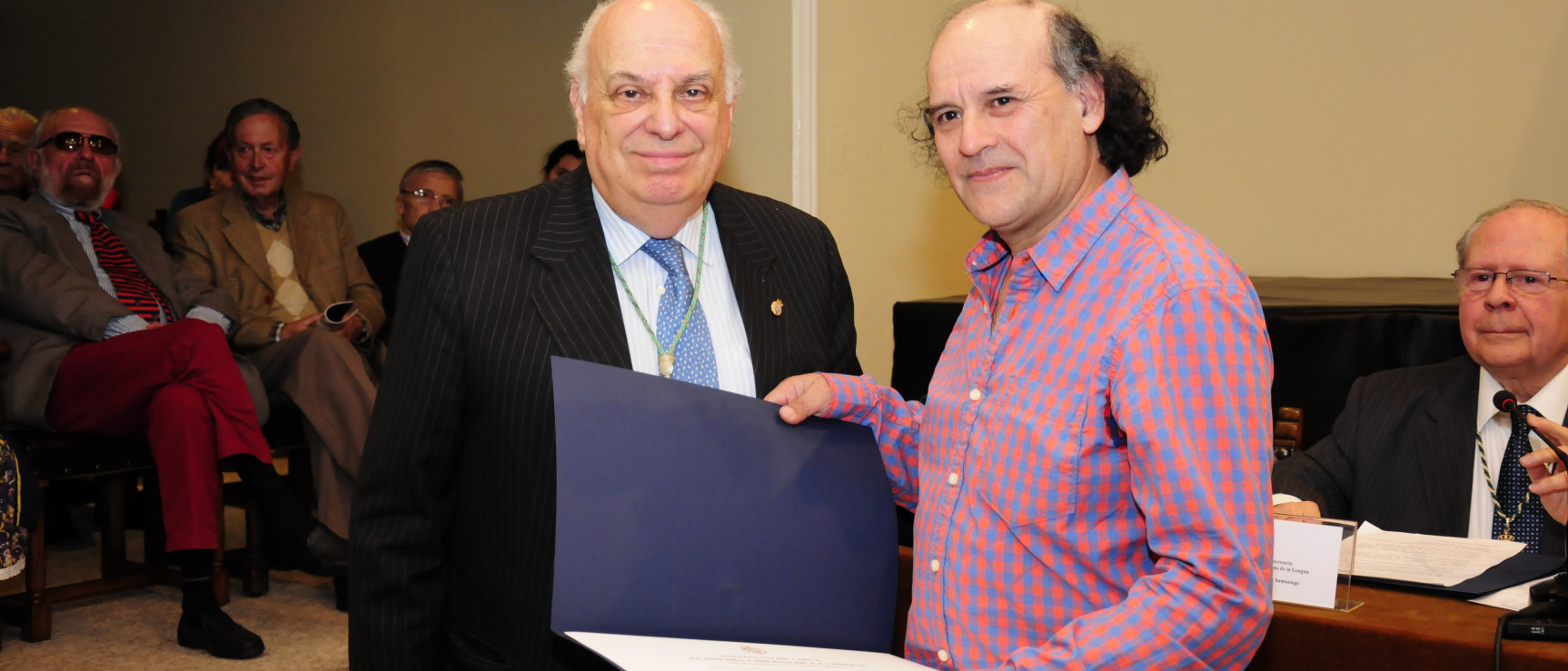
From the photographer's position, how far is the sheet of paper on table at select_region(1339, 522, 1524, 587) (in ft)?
5.50

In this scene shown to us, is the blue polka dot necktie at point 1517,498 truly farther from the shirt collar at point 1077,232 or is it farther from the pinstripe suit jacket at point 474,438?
the pinstripe suit jacket at point 474,438

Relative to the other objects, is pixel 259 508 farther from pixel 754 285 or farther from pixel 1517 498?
pixel 1517 498

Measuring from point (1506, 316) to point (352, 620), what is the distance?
2.38 meters

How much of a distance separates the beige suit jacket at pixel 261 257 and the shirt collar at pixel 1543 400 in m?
3.86

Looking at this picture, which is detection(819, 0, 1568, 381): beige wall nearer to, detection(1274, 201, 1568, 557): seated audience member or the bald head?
detection(1274, 201, 1568, 557): seated audience member

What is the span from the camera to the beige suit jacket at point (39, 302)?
383 centimetres

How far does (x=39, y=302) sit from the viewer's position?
3867 mm

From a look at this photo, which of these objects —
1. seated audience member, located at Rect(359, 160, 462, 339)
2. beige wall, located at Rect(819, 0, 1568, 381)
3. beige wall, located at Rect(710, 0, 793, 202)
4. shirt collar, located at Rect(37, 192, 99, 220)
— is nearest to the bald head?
beige wall, located at Rect(710, 0, 793, 202)

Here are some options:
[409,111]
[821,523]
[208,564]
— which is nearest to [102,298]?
[208,564]

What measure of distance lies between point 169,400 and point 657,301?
2820mm

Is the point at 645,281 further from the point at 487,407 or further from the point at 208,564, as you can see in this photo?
the point at 208,564

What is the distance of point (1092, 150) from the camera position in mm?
1317

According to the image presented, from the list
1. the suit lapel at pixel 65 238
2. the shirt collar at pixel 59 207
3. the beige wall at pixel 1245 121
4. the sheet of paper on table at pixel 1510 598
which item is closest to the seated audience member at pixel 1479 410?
the sheet of paper on table at pixel 1510 598

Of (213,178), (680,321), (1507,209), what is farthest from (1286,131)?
(213,178)
